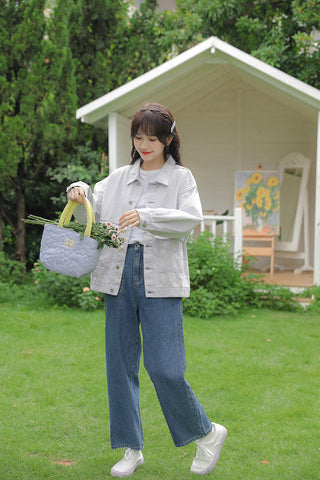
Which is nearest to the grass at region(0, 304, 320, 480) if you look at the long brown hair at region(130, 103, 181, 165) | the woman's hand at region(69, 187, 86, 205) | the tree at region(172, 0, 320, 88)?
the woman's hand at region(69, 187, 86, 205)

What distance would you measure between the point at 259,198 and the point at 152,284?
692cm

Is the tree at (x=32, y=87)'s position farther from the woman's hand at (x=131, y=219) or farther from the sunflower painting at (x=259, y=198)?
the woman's hand at (x=131, y=219)

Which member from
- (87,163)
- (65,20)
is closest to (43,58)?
(65,20)

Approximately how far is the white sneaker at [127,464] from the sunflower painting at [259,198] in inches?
258

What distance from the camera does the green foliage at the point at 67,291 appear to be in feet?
22.3

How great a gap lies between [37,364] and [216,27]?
7683 millimetres

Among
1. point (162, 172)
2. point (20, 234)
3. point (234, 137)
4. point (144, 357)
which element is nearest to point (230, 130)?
point (234, 137)

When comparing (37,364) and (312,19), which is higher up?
(312,19)

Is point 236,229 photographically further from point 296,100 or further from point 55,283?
point 55,283

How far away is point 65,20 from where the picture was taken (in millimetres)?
8000

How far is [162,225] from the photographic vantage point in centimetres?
244

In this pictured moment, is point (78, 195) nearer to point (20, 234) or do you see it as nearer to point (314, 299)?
point (314, 299)

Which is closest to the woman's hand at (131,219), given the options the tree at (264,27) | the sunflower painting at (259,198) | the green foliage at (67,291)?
the green foliage at (67,291)

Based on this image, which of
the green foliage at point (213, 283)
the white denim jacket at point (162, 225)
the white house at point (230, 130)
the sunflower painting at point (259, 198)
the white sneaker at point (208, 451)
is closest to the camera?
the white denim jacket at point (162, 225)
